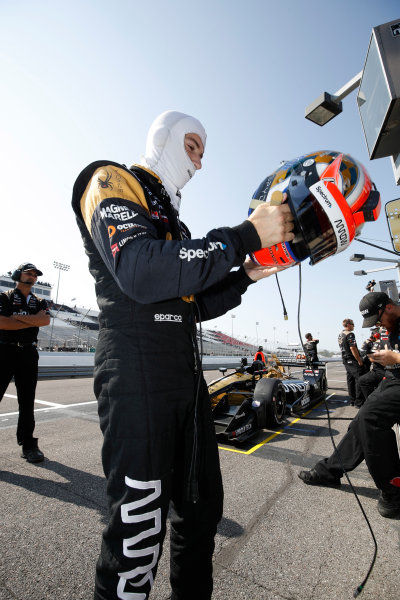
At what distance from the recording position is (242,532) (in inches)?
87.5

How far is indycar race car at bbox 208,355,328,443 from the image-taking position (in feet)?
14.3

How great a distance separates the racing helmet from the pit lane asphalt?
1.78m

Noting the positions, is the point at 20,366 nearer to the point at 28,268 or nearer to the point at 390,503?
the point at 28,268

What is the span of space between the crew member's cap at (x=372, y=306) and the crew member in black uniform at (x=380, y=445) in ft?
1.01

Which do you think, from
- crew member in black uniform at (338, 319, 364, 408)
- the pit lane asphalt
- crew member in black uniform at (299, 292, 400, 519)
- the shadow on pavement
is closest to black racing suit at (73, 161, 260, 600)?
the pit lane asphalt

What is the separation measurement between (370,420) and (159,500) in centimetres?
239

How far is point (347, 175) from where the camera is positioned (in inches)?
58.1

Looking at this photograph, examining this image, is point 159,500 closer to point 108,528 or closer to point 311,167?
point 108,528

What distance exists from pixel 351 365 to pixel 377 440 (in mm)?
4891

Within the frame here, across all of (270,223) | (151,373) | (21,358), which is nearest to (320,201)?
(270,223)

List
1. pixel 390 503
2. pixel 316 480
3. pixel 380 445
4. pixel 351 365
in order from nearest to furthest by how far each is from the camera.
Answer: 1. pixel 390 503
2. pixel 380 445
3. pixel 316 480
4. pixel 351 365

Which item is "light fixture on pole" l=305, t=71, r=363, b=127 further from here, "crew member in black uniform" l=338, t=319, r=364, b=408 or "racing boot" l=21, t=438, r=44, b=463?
"crew member in black uniform" l=338, t=319, r=364, b=408

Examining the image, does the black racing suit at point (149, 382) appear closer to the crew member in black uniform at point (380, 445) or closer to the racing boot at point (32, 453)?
the crew member in black uniform at point (380, 445)

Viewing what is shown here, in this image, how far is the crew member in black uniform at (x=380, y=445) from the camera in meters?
2.59
